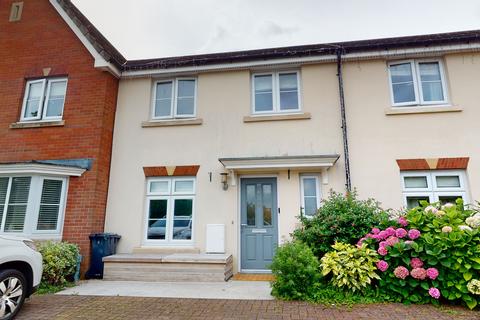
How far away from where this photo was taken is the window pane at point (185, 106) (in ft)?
28.5

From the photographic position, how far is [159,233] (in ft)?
26.2

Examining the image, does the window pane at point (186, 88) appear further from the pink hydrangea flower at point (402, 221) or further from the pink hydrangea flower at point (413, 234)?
the pink hydrangea flower at point (413, 234)

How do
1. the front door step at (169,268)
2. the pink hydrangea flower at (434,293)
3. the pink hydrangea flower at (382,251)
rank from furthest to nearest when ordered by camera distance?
the front door step at (169,268) < the pink hydrangea flower at (382,251) < the pink hydrangea flower at (434,293)

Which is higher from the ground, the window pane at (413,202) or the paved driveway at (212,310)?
the window pane at (413,202)

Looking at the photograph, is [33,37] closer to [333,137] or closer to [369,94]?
[333,137]

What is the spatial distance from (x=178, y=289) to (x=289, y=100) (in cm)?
567

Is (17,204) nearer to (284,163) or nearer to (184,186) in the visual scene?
(184,186)

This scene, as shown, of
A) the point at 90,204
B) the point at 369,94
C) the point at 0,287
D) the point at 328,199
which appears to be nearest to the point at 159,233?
the point at 90,204

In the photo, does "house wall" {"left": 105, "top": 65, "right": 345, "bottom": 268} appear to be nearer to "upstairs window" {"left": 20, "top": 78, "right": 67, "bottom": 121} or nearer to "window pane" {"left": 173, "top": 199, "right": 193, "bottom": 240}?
"window pane" {"left": 173, "top": 199, "right": 193, "bottom": 240}

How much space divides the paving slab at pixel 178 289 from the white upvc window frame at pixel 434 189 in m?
4.25

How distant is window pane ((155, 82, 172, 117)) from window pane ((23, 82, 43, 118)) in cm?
345

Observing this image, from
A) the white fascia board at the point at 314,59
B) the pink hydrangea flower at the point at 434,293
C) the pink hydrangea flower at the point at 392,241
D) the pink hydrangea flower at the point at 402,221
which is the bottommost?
the pink hydrangea flower at the point at 434,293

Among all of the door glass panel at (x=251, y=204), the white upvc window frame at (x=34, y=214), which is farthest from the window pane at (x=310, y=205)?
the white upvc window frame at (x=34, y=214)

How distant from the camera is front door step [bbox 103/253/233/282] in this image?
671 cm
